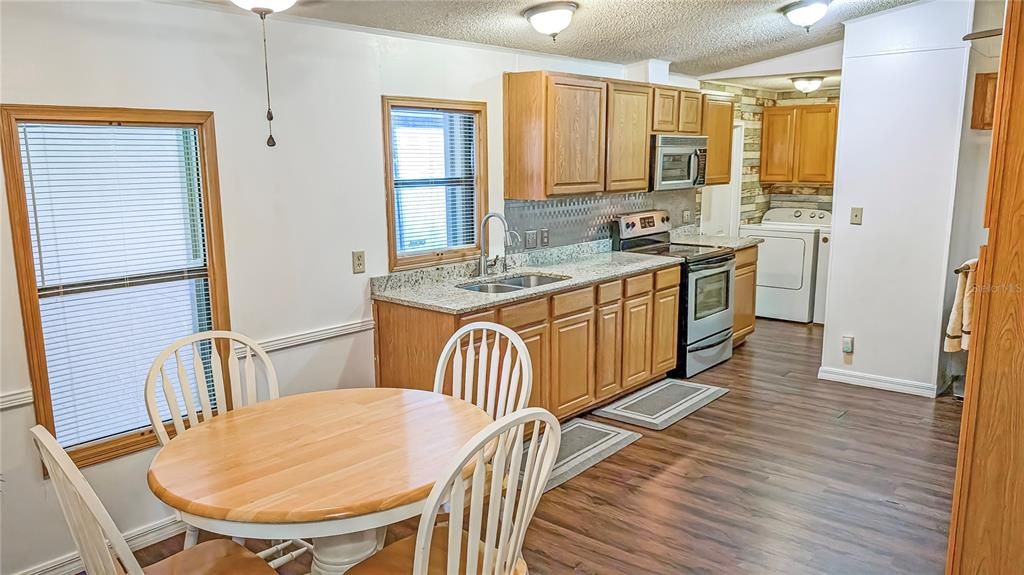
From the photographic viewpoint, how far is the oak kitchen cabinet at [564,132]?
410 centimetres

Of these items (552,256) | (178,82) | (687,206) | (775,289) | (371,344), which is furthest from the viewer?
(775,289)

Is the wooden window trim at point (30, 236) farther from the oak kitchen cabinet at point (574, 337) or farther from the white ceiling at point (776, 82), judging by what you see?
the white ceiling at point (776, 82)

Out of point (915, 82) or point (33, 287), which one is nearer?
point (33, 287)

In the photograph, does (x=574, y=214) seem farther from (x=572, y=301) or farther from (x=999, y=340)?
(x=999, y=340)

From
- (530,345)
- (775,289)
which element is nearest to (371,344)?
(530,345)

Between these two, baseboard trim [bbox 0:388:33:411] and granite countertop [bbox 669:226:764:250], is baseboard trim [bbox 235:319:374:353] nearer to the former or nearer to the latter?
baseboard trim [bbox 0:388:33:411]

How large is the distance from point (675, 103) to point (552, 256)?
1482mm

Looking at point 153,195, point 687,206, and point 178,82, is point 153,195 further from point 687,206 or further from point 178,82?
point 687,206

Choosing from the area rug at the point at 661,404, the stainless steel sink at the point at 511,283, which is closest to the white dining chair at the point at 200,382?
the stainless steel sink at the point at 511,283

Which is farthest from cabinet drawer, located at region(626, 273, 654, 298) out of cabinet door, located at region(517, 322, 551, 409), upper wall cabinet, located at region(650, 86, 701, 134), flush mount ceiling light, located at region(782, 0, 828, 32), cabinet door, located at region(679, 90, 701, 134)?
flush mount ceiling light, located at region(782, 0, 828, 32)

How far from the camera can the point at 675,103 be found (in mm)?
5047

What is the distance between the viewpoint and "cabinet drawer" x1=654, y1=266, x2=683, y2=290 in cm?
459

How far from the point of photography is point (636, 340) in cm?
450

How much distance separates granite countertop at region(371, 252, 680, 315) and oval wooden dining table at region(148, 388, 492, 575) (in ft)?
3.07
